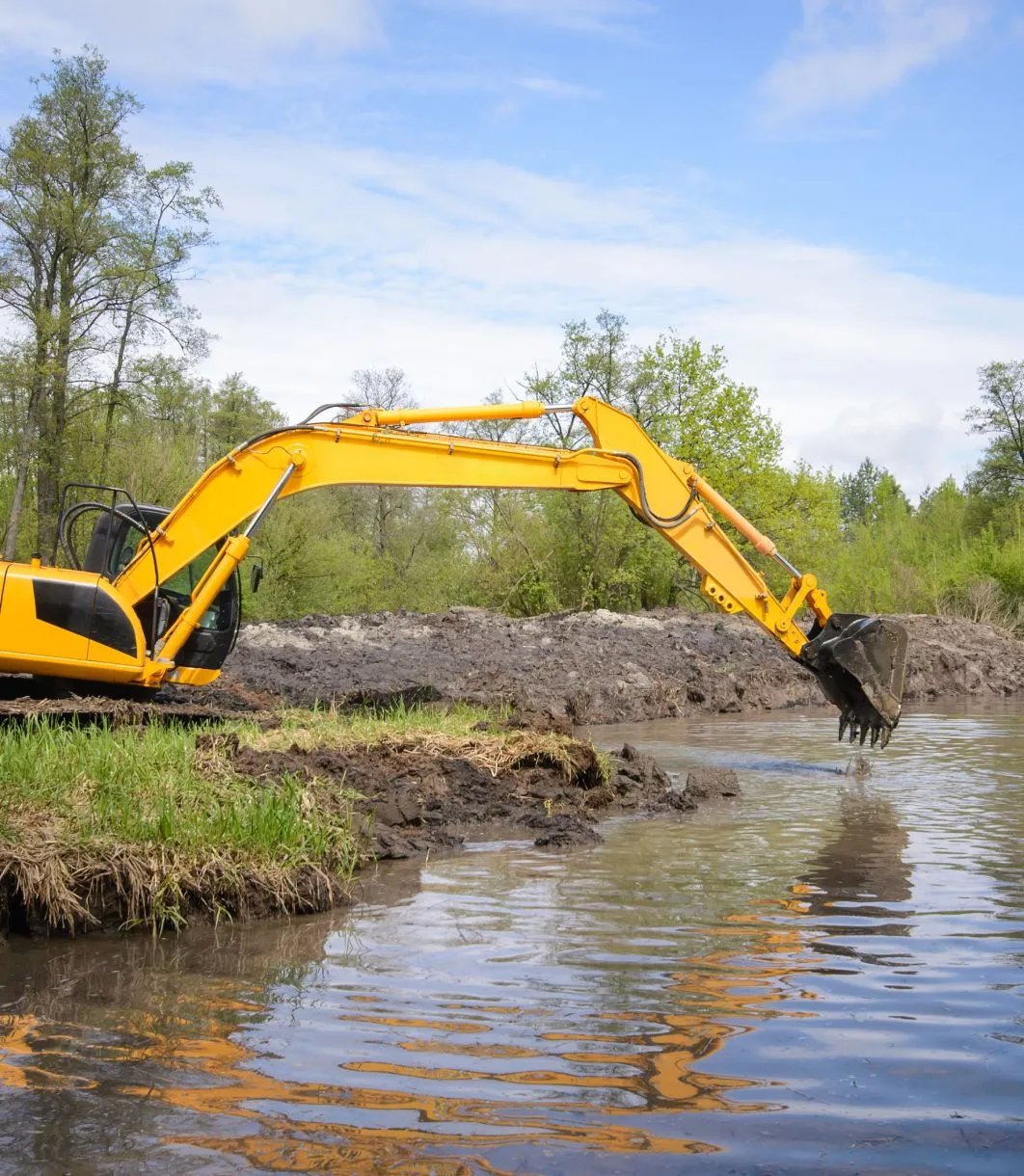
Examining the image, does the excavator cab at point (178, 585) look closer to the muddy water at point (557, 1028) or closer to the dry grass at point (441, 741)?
the dry grass at point (441, 741)

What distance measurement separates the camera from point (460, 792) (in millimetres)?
9398

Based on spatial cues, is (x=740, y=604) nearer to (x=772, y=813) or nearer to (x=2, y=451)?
(x=772, y=813)

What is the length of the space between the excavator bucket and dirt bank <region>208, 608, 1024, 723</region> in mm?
5590

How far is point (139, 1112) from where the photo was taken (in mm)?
3734

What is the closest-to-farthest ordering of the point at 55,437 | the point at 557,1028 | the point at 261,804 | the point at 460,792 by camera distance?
the point at 557,1028 < the point at 261,804 < the point at 460,792 < the point at 55,437

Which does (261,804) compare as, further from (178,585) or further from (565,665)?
(565,665)

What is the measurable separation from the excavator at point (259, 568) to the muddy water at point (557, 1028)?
4202mm

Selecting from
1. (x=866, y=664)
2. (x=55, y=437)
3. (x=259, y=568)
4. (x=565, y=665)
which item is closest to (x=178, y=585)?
(x=259, y=568)

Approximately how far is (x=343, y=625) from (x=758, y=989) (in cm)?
1735

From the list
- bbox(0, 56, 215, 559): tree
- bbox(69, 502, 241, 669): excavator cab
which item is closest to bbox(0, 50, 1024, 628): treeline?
bbox(0, 56, 215, 559): tree

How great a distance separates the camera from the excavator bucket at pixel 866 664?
1149cm

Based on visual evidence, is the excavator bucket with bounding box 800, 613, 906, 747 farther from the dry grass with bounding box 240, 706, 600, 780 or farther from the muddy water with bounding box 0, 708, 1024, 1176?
the muddy water with bounding box 0, 708, 1024, 1176

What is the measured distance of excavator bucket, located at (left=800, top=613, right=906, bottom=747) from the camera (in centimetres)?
1149

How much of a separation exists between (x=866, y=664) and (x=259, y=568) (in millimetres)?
5993
